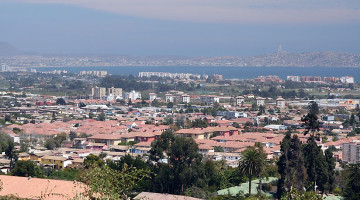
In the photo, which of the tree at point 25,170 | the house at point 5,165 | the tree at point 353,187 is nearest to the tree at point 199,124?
the house at point 5,165

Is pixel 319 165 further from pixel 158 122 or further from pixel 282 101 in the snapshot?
pixel 282 101

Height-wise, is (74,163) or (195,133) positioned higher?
(195,133)

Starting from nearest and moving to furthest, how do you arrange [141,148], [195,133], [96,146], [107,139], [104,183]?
[104,183] → [141,148] → [96,146] → [107,139] → [195,133]

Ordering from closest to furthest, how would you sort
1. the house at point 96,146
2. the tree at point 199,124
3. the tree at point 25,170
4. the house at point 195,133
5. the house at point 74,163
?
1. the tree at point 25,170
2. the house at point 74,163
3. the house at point 96,146
4. the house at point 195,133
5. the tree at point 199,124

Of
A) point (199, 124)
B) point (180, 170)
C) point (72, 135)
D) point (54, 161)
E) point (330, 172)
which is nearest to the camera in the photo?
point (180, 170)

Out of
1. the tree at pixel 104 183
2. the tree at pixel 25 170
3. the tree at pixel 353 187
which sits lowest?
the tree at pixel 25 170

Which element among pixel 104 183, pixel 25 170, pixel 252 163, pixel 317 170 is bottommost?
pixel 25 170

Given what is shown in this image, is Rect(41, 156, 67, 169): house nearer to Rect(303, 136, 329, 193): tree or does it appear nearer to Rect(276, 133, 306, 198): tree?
Rect(276, 133, 306, 198): tree

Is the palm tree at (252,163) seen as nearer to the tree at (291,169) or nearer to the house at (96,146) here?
the tree at (291,169)

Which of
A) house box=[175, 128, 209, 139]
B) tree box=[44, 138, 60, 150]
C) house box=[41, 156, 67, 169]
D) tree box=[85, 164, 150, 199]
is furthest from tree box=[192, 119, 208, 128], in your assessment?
tree box=[85, 164, 150, 199]

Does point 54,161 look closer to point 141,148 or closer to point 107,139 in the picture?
point 141,148

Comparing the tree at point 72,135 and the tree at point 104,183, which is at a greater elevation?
the tree at point 104,183

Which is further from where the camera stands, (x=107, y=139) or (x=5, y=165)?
(x=107, y=139)

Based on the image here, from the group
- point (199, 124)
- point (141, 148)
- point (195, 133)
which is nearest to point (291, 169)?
point (141, 148)
